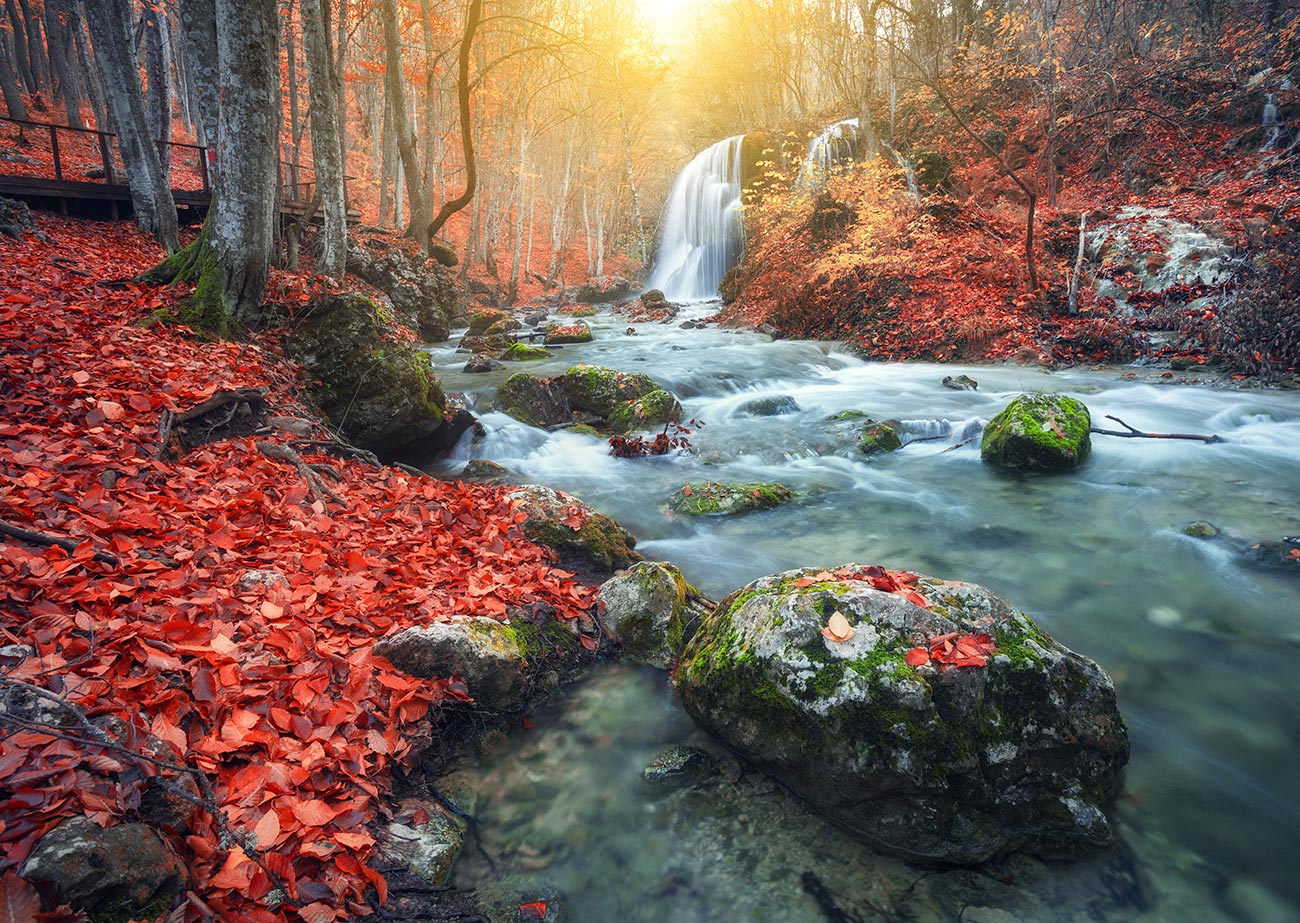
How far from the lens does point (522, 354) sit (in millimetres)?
14328

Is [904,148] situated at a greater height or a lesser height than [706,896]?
greater

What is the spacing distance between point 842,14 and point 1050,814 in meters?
33.3

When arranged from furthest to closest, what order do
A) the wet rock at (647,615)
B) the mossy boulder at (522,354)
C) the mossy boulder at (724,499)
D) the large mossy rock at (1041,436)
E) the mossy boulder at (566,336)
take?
the mossy boulder at (566,336) < the mossy boulder at (522,354) < the large mossy rock at (1041,436) < the mossy boulder at (724,499) < the wet rock at (647,615)

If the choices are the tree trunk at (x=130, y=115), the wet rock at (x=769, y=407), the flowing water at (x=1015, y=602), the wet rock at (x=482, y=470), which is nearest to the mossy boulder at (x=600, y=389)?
the flowing water at (x=1015, y=602)

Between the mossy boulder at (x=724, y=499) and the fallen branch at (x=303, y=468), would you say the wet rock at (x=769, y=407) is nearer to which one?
the mossy boulder at (x=724, y=499)

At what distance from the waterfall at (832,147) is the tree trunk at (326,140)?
14.7 meters

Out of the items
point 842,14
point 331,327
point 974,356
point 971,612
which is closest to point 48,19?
point 331,327

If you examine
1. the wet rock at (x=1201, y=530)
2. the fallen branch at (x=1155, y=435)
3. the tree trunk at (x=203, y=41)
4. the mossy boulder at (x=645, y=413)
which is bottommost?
the wet rock at (x=1201, y=530)

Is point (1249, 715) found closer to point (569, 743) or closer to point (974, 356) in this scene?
point (569, 743)

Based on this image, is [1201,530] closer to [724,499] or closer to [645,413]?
[724,499]

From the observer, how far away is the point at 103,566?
2.87 metres

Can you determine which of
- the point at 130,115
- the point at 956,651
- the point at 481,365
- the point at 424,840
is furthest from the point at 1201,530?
the point at 130,115

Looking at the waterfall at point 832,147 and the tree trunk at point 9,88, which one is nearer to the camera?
the tree trunk at point 9,88

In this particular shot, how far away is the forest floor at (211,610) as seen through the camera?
1.98m
